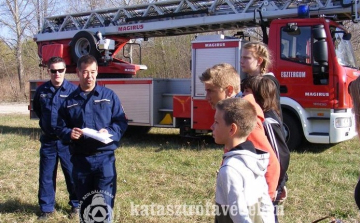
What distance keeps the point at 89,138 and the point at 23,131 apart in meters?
8.39

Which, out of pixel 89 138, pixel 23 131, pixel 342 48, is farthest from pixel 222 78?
pixel 23 131

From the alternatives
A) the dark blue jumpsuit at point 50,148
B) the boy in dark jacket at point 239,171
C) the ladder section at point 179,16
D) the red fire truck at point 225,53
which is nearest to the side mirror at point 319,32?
the red fire truck at point 225,53

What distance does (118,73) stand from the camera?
10.1 m

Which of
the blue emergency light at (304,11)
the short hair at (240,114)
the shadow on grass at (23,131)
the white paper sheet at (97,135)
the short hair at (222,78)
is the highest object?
the blue emergency light at (304,11)

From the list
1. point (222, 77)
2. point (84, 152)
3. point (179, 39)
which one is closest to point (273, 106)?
point (222, 77)

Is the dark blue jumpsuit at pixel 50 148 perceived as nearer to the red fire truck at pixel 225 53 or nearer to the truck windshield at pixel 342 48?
the red fire truck at pixel 225 53

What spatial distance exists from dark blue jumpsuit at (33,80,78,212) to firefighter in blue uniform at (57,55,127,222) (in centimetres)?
89

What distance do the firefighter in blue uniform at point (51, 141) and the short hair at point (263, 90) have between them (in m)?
2.41

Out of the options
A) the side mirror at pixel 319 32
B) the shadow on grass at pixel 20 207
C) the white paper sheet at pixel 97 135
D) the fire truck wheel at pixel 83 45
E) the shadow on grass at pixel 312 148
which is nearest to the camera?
the white paper sheet at pixel 97 135

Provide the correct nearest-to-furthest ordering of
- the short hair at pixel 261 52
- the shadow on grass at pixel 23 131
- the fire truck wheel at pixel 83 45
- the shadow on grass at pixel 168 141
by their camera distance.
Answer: the short hair at pixel 261 52 < the shadow on grass at pixel 168 141 < the fire truck wheel at pixel 83 45 < the shadow on grass at pixel 23 131

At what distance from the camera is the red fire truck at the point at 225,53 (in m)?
7.21

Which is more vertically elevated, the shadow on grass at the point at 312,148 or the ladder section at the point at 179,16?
the ladder section at the point at 179,16

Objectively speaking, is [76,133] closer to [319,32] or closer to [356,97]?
[356,97]

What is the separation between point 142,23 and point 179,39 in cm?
1727
